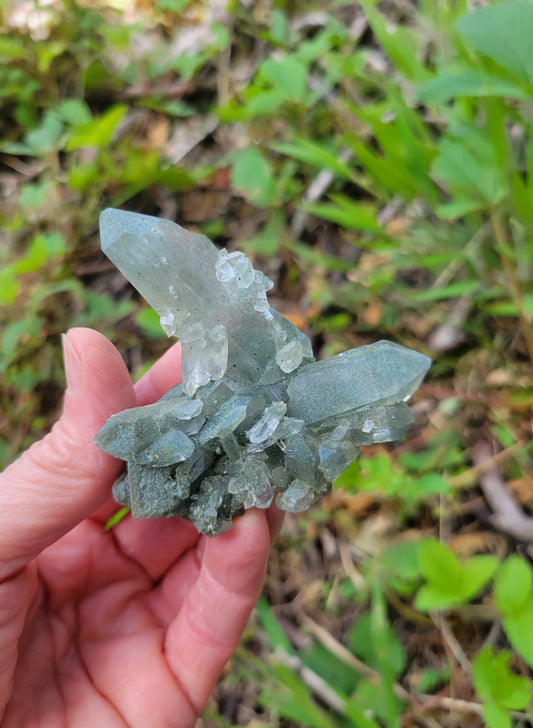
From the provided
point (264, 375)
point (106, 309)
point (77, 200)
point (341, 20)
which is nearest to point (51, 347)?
point (106, 309)

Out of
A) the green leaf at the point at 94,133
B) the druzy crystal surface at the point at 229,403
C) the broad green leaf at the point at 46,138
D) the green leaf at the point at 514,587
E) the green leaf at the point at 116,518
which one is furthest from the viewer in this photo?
the broad green leaf at the point at 46,138

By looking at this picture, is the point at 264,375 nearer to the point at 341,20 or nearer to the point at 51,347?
the point at 51,347

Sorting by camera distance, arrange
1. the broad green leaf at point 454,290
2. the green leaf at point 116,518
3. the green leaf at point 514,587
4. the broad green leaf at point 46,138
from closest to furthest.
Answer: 1. the green leaf at point 514,587
2. the green leaf at point 116,518
3. the broad green leaf at point 454,290
4. the broad green leaf at point 46,138

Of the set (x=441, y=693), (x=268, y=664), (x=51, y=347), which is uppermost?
(x=51, y=347)

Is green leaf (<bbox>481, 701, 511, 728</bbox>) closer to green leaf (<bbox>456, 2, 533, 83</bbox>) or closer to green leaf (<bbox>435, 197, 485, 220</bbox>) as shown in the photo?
green leaf (<bbox>435, 197, 485, 220</bbox>)

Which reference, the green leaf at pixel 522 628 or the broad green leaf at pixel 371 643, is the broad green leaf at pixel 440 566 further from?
the broad green leaf at pixel 371 643

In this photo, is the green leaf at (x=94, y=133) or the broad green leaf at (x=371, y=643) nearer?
the broad green leaf at (x=371, y=643)

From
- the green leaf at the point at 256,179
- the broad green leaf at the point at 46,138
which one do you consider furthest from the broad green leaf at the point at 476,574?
the broad green leaf at the point at 46,138

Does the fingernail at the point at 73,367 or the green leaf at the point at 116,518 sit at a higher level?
the fingernail at the point at 73,367
